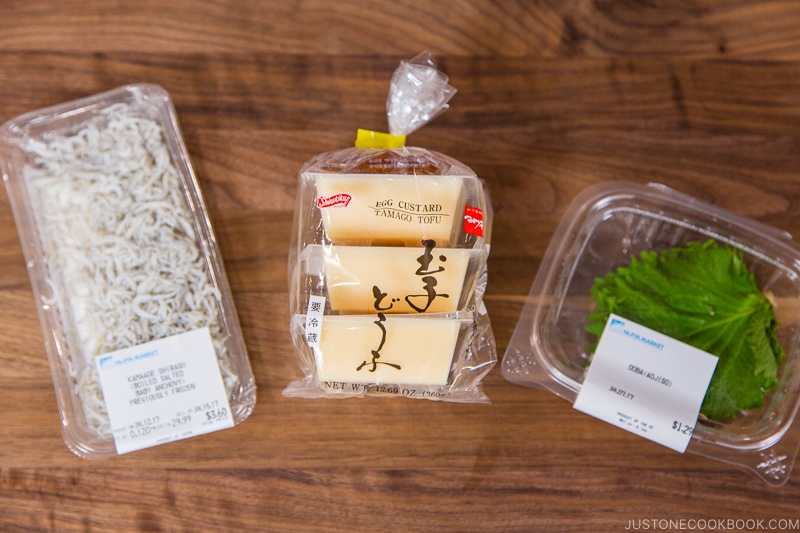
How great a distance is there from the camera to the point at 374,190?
1047 mm

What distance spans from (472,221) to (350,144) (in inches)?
13.8

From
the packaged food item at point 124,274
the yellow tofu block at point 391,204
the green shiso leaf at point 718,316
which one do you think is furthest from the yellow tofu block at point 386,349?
the green shiso leaf at point 718,316

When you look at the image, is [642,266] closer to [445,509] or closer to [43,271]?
[445,509]

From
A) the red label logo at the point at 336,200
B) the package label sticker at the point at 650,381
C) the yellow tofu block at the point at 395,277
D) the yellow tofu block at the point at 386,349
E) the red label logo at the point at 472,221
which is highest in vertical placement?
the red label logo at the point at 336,200

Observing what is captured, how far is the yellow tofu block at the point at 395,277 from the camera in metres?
1.03

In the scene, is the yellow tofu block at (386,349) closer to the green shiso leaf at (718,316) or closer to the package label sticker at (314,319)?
the package label sticker at (314,319)

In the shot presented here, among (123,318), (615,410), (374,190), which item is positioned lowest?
(615,410)

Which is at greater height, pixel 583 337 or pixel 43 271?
pixel 43 271

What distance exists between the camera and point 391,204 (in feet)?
3.42

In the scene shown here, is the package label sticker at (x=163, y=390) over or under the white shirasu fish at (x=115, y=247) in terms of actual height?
under

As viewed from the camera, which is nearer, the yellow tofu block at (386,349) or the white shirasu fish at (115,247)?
the yellow tofu block at (386,349)

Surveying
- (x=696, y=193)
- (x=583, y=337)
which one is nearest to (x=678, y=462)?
(x=583, y=337)

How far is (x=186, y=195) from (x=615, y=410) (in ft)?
3.31

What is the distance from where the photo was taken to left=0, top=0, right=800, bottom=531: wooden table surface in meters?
1.22
